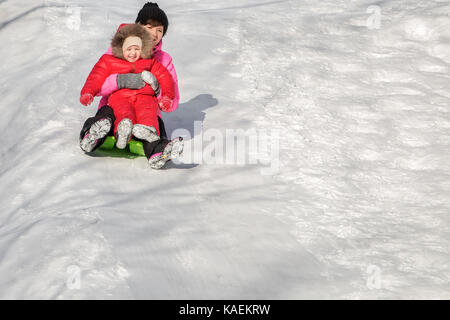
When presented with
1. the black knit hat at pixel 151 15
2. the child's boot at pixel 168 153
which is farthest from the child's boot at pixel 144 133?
the black knit hat at pixel 151 15

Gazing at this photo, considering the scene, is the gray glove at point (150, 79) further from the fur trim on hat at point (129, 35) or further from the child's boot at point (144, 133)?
the child's boot at point (144, 133)

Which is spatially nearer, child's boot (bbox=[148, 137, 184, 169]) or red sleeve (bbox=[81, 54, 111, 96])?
child's boot (bbox=[148, 137, 184, 169])

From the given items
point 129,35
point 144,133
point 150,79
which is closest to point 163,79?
point 150,79

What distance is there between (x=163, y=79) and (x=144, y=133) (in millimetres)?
553

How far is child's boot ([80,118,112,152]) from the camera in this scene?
12.3 feet

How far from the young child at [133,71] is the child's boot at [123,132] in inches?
0.6

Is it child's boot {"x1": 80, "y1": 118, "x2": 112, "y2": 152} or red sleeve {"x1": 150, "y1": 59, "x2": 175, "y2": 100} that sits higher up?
red sleeve {"x1": 150, "y1": 59, "x2": 175, "y2": 100}

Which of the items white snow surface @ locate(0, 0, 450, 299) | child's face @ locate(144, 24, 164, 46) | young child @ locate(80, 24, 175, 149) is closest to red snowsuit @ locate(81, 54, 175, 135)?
young child @ locate(80, 24, 175, 149)

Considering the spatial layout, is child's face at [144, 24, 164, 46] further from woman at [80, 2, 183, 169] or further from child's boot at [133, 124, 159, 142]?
child's boot at [133, 124, 159, 142]

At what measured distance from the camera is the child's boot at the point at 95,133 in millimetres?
3748

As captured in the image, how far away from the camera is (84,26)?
20.6 ft

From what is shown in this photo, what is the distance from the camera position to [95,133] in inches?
148

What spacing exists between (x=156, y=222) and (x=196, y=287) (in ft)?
2.09
